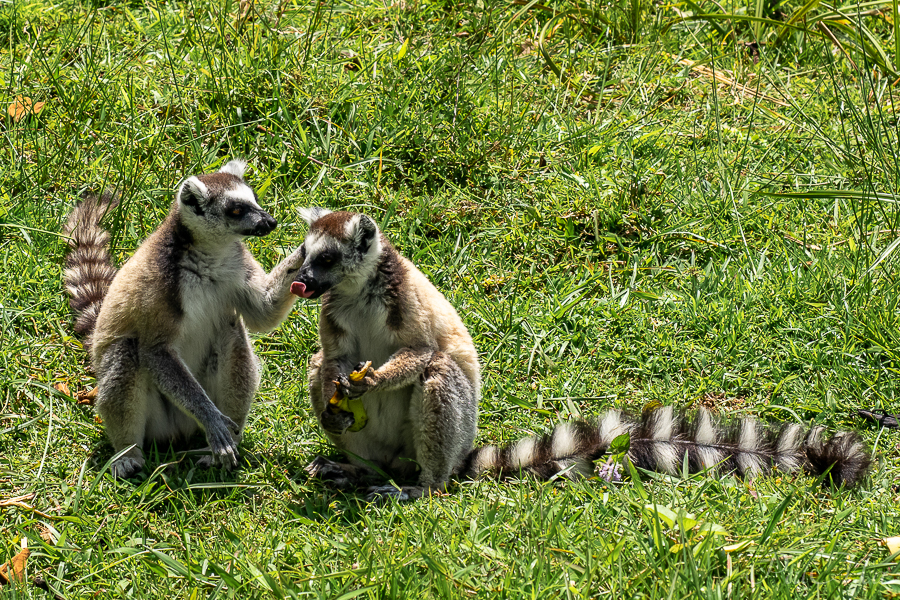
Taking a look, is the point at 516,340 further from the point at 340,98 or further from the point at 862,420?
the point at 340,98

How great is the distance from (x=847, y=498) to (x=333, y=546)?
6.77 ft

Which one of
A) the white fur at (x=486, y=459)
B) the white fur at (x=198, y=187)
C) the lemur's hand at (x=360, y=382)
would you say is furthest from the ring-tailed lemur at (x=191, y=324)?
the white fur at (x=486, y=459)

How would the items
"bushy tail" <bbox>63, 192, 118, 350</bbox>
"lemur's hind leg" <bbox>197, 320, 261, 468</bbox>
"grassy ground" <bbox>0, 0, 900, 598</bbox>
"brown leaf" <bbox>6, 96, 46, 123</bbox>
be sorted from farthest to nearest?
"brown leaf" <bbox>6, 96, 46, 123</bbox>
"bushy tail" <bbox>63, 192, 118, 350</bbox>
"lemur's hind leg" <bbox>197, 320, 261, 468</bbox>
"grassy ground" <bbox>0, 0, 900, 598</bbox>

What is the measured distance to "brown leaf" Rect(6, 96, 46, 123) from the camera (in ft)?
19.0

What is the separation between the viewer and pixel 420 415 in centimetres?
397

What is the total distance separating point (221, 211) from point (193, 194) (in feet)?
0.47

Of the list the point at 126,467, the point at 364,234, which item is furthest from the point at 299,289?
the point at 126,467

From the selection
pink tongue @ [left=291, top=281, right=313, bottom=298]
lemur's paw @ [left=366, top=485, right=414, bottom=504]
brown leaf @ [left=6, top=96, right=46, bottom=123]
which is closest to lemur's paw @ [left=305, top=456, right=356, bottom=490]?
lemur's paw @ [left=366, top=485, right=414, bottom=504]

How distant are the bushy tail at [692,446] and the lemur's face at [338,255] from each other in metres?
1.10

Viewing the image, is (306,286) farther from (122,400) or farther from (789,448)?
(789,448)

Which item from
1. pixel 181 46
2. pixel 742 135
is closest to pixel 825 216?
pixel 742 135

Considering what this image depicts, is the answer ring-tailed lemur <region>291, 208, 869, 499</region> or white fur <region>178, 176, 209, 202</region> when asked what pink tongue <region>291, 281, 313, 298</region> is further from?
white fur <region>178, 176, 209, 202</region>

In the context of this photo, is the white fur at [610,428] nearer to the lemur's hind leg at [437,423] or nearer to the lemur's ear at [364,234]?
the lemur's hind leg at [437,423]

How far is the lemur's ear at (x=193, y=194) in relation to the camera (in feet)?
13.1
